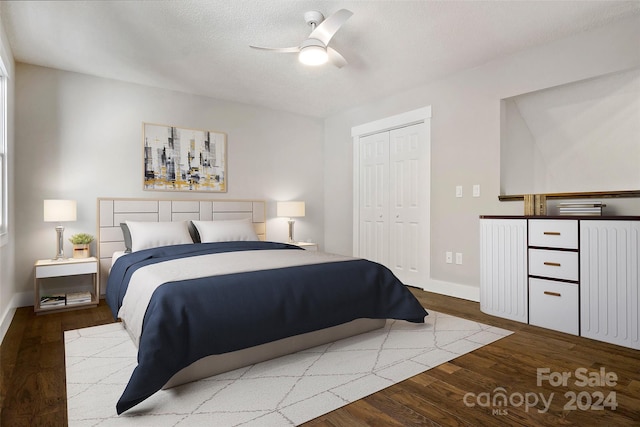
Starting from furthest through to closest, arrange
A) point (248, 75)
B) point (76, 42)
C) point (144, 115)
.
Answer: point (144, 115) < point (248, 75) < point (76, 42)

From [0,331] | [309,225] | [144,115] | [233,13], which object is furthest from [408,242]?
[0,331]

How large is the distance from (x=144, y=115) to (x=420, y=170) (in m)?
3.24

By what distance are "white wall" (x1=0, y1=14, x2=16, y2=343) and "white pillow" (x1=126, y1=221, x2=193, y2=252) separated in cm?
95

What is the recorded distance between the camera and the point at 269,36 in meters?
3.04

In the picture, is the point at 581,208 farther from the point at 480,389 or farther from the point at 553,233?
the point at 480,389

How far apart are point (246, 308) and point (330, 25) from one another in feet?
6.42

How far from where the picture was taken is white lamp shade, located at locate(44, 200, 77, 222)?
339 centimetres

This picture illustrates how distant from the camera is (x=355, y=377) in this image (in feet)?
6.63

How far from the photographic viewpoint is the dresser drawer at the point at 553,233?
2723 mm

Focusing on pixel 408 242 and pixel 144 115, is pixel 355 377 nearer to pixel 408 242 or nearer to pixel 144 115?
pixel 408 242

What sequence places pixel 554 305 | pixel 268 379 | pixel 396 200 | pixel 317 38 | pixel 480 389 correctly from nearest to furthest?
1. pixel 480 389
2. pixel 268 379
3. pixel 317 38
4. pixel 554 305
5. pixel 396 200

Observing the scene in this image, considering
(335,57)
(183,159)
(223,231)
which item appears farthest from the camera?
(183,159)

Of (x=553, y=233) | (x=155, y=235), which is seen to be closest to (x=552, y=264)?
(x=553, y=233)

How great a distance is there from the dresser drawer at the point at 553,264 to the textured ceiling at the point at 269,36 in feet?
5.87
